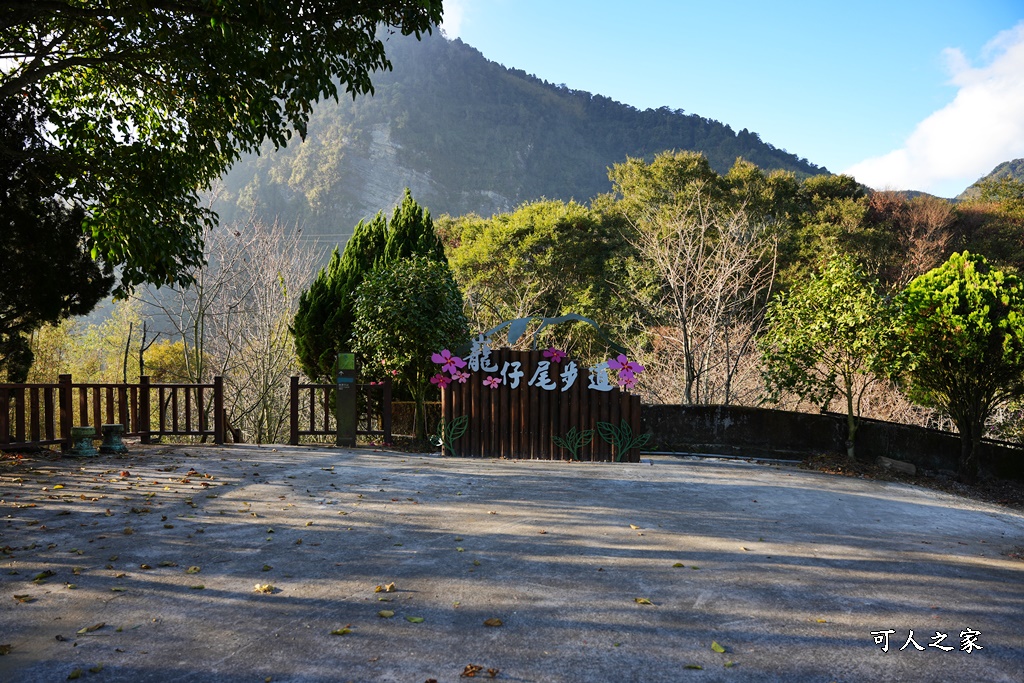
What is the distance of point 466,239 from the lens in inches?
971

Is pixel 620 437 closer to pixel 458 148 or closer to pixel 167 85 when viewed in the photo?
pixel 167 85

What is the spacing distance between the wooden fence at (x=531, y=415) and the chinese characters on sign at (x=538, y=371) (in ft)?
0.17

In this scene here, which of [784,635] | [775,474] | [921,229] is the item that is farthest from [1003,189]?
[784,635]

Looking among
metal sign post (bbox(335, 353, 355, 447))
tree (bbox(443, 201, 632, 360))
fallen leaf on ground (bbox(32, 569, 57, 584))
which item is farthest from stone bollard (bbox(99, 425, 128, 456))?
tree (bbox(443, 201, 632, 360))

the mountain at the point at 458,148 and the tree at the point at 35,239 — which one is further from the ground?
the mountain at the point at 458,148

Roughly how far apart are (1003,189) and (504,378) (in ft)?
89.9

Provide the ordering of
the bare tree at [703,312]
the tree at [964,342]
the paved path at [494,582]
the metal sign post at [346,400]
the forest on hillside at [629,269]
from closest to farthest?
the paved path at [494,582] → the tree at [964,342] → the metal sign post at [346,400] → the bare tree at [703,312] → the forest on hillside at [629,269]

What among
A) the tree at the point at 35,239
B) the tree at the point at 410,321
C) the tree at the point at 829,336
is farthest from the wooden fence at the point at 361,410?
the tree at the point at 829,336

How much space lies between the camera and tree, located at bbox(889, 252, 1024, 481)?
8391 mm

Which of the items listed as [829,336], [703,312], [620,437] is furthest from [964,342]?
[703,312]

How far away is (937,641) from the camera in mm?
3270

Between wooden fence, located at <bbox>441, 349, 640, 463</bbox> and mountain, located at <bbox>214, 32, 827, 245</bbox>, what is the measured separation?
114 ft

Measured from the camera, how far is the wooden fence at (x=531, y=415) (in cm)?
973

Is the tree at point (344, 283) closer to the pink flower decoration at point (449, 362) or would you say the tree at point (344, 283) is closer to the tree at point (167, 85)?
the pink flower decoration at point (449, 362)
